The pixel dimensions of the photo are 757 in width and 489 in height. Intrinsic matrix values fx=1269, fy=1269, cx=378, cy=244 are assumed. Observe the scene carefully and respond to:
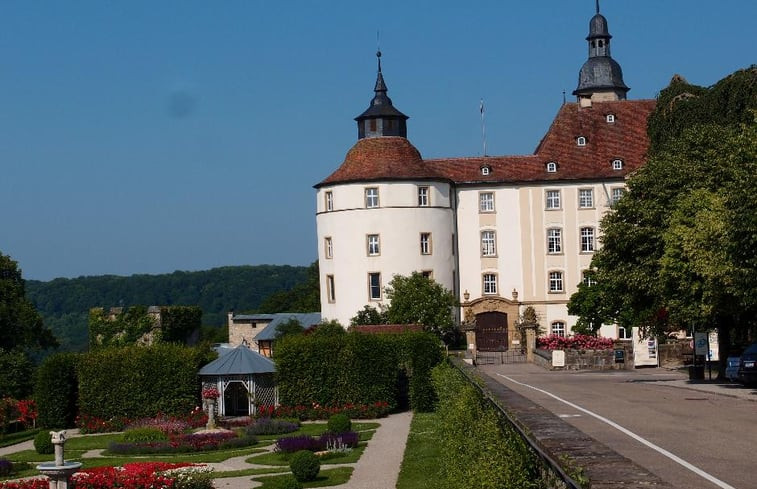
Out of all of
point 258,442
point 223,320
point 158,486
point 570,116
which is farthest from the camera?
point 223,320

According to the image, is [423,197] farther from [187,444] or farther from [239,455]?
[239,455]

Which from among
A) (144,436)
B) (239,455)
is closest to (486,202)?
(144,436)

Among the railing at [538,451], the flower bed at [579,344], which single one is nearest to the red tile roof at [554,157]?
the flower bed at [579,344]

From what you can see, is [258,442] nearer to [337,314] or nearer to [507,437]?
[507,437]

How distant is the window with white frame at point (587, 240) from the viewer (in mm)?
74562

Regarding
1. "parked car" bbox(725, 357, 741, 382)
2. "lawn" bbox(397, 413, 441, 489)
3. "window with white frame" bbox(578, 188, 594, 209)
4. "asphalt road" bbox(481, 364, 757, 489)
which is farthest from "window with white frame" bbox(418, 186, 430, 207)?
"lawn" bbox(397, 413, 441, 489)

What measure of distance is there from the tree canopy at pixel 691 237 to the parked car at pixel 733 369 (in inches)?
54.5

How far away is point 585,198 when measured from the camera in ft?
245

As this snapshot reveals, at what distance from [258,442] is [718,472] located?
21040mm

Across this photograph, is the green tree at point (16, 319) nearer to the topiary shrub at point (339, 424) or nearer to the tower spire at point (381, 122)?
the tower spire at point (381, 122)

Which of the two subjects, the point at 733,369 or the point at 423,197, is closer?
the point at 733,369

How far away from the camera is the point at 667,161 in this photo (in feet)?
137

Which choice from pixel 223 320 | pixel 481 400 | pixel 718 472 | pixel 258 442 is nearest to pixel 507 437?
pixel 718 472

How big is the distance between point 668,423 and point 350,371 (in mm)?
20226
